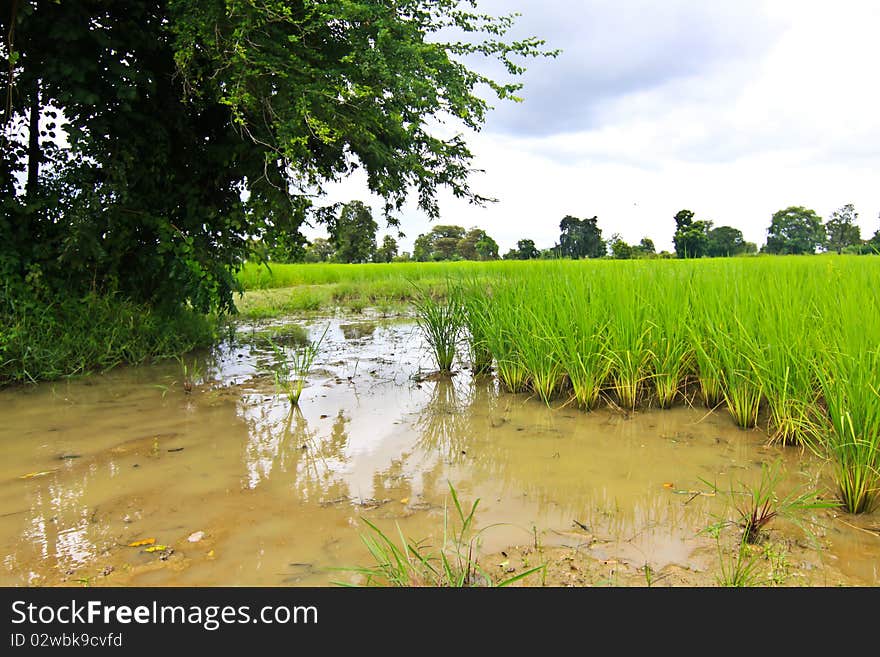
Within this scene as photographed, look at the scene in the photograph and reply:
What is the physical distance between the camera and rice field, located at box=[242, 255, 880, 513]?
2432 mm

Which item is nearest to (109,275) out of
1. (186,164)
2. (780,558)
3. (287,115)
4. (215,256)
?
(215,256)

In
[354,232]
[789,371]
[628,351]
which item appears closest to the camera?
[789,371]

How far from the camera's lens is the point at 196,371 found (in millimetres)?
5160

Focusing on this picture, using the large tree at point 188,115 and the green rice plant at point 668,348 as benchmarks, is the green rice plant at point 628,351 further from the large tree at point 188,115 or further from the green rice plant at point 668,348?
the large tree at point 188,115

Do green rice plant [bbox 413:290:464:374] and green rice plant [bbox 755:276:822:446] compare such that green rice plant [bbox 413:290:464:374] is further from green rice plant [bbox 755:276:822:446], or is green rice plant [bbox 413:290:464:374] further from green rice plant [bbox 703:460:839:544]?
green rice plant [bbox 703:460:839:544]

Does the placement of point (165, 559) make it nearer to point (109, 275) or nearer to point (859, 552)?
point (859, 552)

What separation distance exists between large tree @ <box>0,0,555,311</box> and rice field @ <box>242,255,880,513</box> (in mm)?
2108

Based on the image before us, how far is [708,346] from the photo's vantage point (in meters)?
3.81

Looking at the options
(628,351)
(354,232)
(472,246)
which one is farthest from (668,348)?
(472,246)

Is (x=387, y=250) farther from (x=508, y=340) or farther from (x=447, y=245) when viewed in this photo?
(x=508, y=340)

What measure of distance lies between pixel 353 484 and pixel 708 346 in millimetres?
2640

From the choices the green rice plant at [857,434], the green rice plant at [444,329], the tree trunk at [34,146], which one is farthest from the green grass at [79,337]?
the green rice plant at [857,434]
